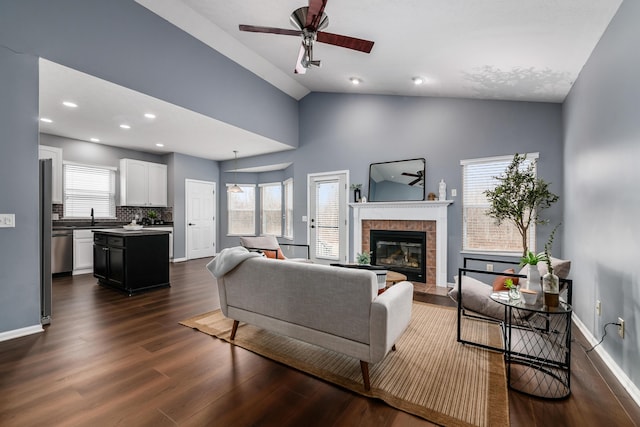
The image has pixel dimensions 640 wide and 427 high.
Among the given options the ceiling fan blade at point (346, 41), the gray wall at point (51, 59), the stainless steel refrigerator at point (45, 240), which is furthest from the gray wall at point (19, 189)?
the ceiling fan blade at point (346, 41)

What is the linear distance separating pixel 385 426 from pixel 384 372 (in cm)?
55

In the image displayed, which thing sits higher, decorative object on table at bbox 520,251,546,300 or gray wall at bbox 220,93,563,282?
gray wall at bbox 220,93,563,282

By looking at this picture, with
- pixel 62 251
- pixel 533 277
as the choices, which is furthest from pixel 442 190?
pixel 62 251

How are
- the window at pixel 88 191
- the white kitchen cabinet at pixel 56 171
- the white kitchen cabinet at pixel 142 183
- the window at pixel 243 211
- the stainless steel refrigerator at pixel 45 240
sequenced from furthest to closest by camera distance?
the window at pixel 243 211 → the white kitchen cabinet at pixel 142 183 → the window at pixel 88 191 → the white kitchen cabinet at pixel 56 171 → the stainless steel refrigerator at pixel 45 240

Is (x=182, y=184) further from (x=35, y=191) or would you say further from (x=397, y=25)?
(x=397, y=25)

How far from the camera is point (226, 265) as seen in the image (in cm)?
261

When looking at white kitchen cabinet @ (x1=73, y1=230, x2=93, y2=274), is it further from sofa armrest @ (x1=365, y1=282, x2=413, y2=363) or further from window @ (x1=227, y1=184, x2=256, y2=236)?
sofa armrest @ (x1=365, y1=282, x2=413, y2=363)

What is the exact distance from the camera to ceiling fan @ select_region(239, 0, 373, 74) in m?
2.41

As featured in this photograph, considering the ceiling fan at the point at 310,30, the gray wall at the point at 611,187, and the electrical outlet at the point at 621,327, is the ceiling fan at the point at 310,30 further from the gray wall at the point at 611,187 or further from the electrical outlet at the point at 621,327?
the electrical outlet at the point at 621,327

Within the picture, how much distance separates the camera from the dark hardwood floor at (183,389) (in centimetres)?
169

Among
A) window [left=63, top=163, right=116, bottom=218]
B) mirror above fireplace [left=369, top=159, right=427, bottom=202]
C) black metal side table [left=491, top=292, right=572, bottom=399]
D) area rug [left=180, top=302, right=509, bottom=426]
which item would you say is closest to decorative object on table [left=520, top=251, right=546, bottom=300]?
black metal side table [left=491, top=292, right=572, bottom=399]

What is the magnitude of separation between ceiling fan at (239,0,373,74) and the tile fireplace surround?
9.40ft

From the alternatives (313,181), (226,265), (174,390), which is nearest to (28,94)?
(226,265)

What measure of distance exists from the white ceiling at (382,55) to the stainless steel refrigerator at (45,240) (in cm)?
113
